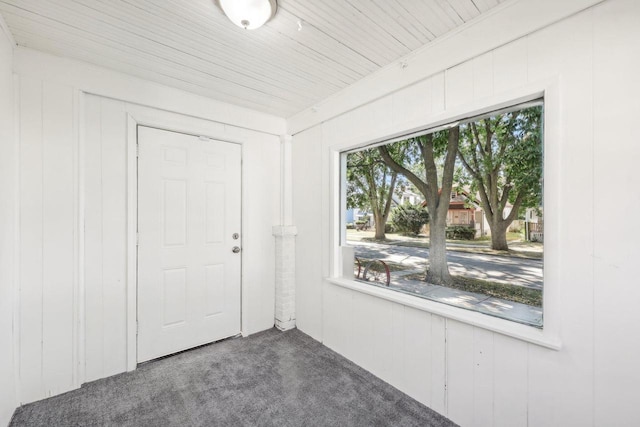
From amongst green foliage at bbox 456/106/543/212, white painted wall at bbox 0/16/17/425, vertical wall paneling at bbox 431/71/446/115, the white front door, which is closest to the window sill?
green foliage at bbox 456/106/543/212

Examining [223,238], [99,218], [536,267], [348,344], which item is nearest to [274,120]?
[223,238]

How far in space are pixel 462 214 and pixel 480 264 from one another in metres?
0.36

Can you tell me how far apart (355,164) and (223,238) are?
61.7 inches

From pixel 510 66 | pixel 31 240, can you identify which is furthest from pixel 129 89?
pixel 510 66

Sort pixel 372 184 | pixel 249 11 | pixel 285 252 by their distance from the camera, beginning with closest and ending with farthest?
pixel 249 11
pixel 372 184
pixel 285 252

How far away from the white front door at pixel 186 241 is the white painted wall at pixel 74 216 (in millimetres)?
148

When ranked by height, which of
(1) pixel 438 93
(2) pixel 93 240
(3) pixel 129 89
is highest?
(3) pixel 129 89

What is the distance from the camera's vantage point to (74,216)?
84.2 inches

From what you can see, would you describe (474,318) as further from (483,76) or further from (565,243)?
(483,76)

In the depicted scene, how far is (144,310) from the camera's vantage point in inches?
97.7

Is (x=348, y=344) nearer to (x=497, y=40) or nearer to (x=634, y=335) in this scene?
(x=634, y=335)

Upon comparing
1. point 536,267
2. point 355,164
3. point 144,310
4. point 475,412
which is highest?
point 355,164

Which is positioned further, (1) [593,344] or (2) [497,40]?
(2) [497,40]

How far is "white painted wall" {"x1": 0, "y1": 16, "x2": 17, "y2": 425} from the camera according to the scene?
171cm
